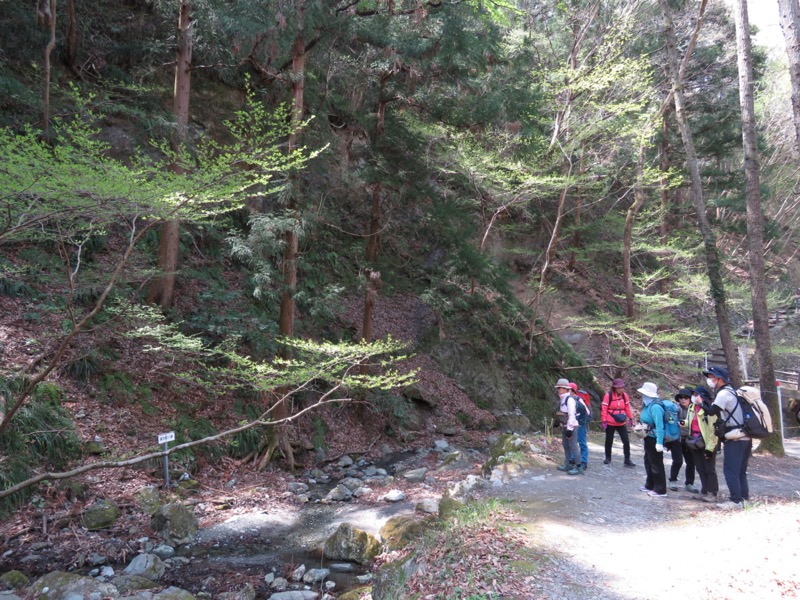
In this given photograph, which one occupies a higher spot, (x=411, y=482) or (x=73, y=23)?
(x=73, y=23)

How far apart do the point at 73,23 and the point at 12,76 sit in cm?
282

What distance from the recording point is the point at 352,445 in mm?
11422

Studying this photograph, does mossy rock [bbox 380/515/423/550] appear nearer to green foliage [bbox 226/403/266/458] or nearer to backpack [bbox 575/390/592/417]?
backpack [bbox 575/390/592/417]

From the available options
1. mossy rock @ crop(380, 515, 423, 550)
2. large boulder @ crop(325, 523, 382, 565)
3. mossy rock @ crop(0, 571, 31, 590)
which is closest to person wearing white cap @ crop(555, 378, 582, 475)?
mossy rock @ crop(380, 515, 423, 550)

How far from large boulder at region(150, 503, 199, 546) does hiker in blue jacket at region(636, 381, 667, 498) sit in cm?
690

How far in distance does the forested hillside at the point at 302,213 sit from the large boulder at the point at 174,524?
131 centimetres

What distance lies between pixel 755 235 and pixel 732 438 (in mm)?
6948

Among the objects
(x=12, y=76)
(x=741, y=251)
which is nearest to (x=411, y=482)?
(x=12, y=76)

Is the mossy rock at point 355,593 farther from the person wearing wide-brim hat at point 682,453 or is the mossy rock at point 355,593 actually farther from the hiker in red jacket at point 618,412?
the hiker in red jacket at point 618,412

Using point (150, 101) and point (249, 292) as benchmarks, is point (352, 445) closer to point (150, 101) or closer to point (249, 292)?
point (249, 292)

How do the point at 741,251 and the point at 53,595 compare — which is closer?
the point at 53,595

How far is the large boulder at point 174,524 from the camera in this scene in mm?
6418

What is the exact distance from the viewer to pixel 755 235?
1034 centimetres

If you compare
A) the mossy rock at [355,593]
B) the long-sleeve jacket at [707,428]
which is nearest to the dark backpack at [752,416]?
the long-sleeve jacket at [707,428]
